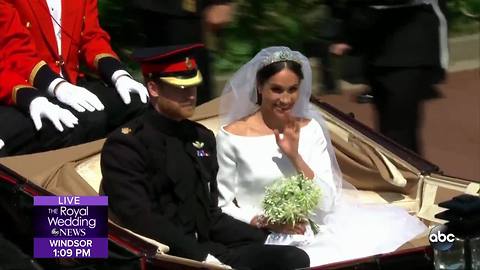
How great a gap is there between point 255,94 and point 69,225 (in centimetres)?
99

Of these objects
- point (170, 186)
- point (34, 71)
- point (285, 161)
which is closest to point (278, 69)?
point (285, 161)

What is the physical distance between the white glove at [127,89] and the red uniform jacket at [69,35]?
0.10 m

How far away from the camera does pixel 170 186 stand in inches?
172

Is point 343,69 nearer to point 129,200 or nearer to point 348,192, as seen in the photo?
point 348,192

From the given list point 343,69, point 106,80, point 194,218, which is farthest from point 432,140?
point 194,218

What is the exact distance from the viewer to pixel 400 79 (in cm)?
541

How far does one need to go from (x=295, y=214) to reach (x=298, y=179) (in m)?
0.13

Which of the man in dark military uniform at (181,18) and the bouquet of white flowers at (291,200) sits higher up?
the man in dark military uniform at (181,18)

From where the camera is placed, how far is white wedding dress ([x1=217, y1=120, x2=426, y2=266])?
4559 mm

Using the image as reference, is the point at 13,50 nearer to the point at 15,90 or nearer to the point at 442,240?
the point at 15,90

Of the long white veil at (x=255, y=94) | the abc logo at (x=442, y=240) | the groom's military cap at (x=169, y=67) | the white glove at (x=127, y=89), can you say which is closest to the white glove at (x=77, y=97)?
the white glove at (x=127, y=89)

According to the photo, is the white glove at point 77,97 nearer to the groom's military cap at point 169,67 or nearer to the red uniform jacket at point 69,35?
the red uniform jacket at point 69,35

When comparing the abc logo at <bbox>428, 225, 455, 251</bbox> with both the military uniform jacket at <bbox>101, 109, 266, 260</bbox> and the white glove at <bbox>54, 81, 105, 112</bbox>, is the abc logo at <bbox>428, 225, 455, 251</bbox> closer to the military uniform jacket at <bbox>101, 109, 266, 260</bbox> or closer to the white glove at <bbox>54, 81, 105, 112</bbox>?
the military uniform jacket at <bbox>101, 109, 266, 260</bbox>

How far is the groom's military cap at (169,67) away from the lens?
4.34m
